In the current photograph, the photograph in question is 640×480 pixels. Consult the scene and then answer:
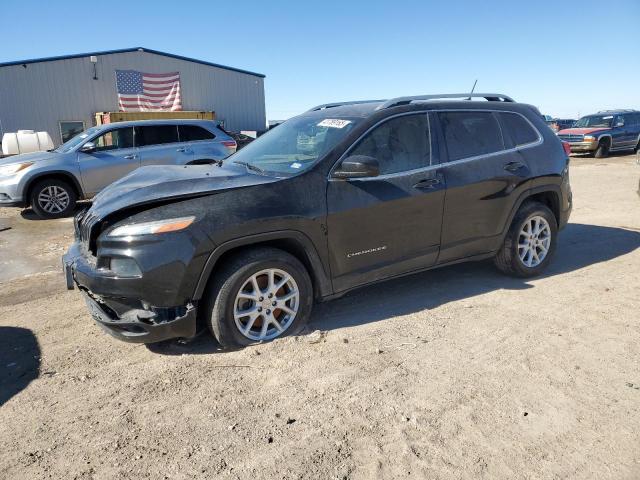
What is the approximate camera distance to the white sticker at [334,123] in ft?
12.7

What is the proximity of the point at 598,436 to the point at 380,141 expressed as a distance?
2.50 m

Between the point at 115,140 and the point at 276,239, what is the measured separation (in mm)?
7208

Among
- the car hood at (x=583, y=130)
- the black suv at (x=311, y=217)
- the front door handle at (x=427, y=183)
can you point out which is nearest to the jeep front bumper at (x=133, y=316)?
the black suv at (x=311, y=217)

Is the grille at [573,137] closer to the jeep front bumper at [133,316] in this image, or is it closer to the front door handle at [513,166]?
the front door handle at [513,166]

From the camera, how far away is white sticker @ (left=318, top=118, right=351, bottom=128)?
3.88 metres

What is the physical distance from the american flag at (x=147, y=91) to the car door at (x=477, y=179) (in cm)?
2316

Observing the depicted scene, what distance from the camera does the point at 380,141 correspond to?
3850mm

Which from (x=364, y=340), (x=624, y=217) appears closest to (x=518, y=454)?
(x=364, y=340)

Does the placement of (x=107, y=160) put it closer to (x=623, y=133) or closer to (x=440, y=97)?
(x=440, y=97)

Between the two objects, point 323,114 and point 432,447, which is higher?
point 323,114

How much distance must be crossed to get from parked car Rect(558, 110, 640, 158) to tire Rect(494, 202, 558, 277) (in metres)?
17.1

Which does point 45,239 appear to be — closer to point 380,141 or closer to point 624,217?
point 380,141

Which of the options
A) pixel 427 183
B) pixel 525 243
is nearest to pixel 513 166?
pixel 525 243

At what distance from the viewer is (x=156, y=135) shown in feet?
31.1
